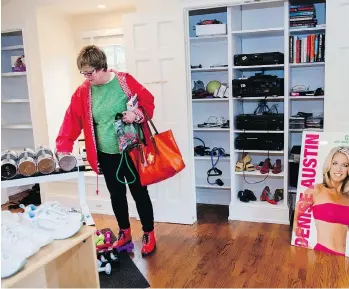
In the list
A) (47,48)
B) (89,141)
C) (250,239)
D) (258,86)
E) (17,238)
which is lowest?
(250,239)

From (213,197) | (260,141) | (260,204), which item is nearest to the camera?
(260,141)

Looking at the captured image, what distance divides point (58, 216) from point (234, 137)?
2.04m

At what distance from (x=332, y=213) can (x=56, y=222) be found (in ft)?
6.47

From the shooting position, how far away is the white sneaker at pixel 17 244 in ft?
4.92

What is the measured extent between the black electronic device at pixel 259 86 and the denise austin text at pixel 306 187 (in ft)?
1.69

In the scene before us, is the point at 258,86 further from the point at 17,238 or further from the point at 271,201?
the point at 17,238

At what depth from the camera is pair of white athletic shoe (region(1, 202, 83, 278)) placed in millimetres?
1461

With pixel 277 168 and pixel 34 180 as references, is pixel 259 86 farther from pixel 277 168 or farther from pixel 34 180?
pixel 34 180

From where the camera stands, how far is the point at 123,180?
2.80 meters

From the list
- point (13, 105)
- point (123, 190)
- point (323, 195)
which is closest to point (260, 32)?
point (323, 195)

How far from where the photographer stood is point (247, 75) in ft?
12.1

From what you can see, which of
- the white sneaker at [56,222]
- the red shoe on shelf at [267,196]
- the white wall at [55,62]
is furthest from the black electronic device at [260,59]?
the white sneaker at [56,222]

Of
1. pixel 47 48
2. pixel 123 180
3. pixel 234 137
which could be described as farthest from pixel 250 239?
pixel 47 48

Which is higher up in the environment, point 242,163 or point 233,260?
point 242,163
